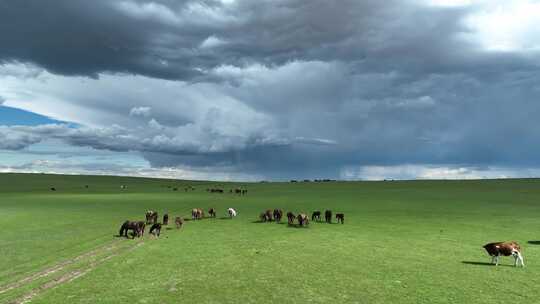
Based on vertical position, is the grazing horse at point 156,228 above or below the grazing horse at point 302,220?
below

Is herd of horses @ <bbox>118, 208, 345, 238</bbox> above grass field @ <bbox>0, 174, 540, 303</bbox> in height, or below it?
above

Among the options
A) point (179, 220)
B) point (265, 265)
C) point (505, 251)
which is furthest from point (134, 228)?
point (505, 251)

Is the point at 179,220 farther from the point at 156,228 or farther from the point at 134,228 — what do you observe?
the point at 134,228

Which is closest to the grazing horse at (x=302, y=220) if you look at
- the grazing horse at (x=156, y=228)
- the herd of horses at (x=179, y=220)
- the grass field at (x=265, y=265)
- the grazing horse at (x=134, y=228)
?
→ the herd of horses at (x=179, y=220)

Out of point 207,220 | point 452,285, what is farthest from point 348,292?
point 207,220

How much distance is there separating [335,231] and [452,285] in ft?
53.4

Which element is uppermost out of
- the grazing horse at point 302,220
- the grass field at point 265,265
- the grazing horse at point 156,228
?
the grazing horse at point 302,220

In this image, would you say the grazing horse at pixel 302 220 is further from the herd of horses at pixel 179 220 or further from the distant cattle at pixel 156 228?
the distant cattle at pixel 156 228

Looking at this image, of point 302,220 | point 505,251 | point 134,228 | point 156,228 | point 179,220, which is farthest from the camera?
point 302,220

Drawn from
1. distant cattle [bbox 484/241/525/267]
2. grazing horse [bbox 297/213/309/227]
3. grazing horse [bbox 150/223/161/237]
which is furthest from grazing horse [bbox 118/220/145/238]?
distant cattle [bbox 484/241/525/267]

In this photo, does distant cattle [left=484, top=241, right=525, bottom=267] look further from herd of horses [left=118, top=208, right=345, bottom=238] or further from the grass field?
herd of horses [left=118, top=208, right=345, bottom=238]

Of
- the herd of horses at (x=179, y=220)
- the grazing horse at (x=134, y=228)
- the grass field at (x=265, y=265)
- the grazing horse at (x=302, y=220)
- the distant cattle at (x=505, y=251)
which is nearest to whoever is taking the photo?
the grass field at (x=265, y=265)

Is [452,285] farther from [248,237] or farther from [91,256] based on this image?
[91,256]

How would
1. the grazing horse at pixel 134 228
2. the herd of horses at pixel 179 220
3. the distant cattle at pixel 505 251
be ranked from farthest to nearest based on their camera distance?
1. the herd of horses at pixel 179 220
2. the grazing horse at pixel 134 228
3. the distant cattle at pixel 505 251
